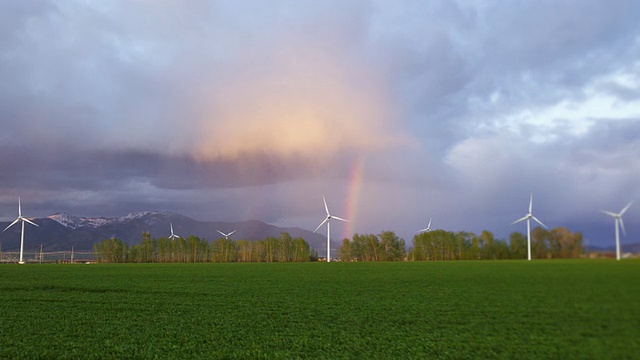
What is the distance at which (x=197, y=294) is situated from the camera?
3409 centimetres

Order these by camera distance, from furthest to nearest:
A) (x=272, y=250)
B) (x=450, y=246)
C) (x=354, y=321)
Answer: (x=272, y=250) → (x=450, y=246) → (x=354, y=321)

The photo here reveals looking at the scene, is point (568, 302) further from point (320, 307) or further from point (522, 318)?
point (320, 307)

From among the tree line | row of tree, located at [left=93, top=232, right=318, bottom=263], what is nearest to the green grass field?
the tree line

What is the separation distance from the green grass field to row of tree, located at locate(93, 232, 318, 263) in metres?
144

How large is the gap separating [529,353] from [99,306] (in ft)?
86.0

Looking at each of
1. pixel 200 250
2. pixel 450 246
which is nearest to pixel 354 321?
pixel 450 246

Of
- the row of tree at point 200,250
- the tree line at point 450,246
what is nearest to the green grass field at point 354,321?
the tree line at point 450,246

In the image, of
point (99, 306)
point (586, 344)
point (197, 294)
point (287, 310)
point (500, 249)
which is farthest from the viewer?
point (197, 294)

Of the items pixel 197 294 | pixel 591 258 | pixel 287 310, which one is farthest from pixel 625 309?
pixel 197 294

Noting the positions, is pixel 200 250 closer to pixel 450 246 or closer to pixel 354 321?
pixel 450 246

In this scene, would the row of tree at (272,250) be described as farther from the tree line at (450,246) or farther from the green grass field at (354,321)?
the green grass field at (354,321)

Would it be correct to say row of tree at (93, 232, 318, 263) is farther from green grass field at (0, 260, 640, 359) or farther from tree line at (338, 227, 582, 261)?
green grass field at (0, 260, 640, 359)

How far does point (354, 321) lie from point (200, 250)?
6867 inches

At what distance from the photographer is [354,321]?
787 inches
